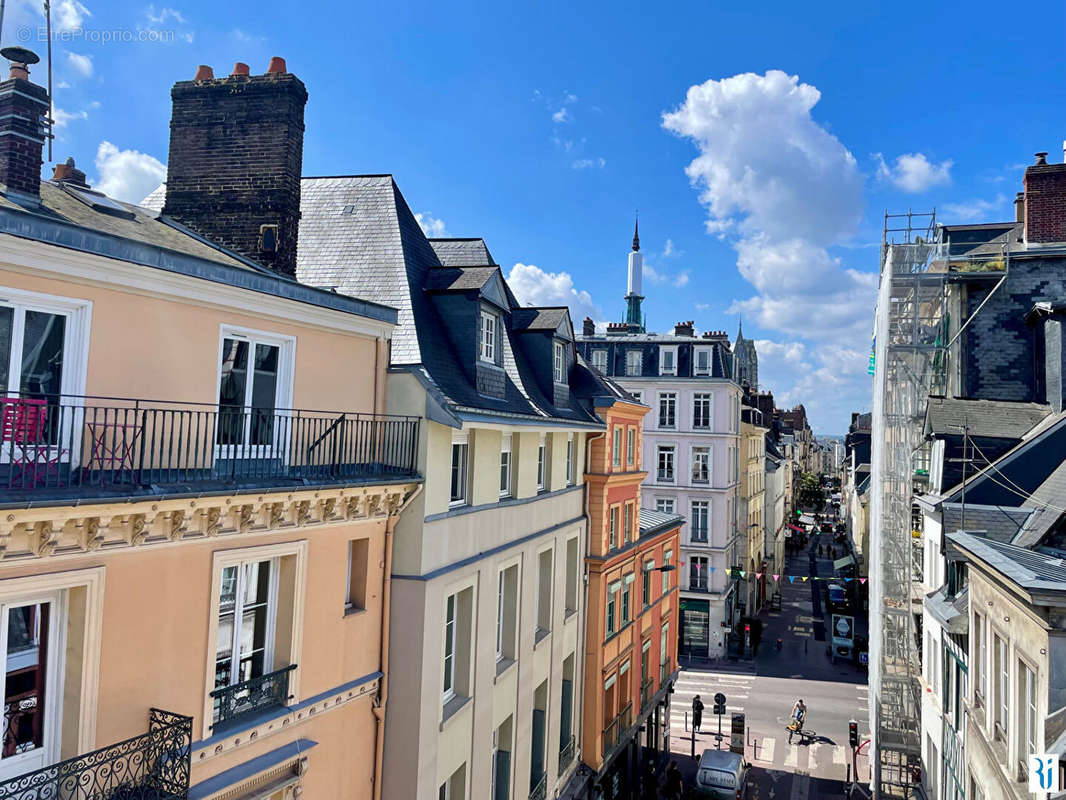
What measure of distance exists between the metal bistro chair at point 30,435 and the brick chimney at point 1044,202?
26226 mm

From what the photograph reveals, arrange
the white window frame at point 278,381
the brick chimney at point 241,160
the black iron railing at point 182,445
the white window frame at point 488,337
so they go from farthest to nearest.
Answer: the white window frame at point 488,337 → the brick chimney at point 241,160 → the white window frame at point 278,381 → the black iron railing at point 182,445

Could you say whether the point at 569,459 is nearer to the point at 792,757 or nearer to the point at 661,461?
the point at 792,757

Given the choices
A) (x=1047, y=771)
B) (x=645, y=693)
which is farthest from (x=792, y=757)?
(x=1047, y=771)

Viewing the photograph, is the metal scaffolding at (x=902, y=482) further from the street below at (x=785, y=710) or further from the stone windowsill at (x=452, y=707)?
the stone windowsill at (x=452, y=707)

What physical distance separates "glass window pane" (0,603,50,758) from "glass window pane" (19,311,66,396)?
2174 mm

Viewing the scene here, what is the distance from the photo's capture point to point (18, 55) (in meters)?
8.92

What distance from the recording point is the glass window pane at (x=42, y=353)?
728 centimetres

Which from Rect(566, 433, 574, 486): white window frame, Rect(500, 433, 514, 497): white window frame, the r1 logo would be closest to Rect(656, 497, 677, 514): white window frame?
Rect(566, 433, 574, 486): white window frame

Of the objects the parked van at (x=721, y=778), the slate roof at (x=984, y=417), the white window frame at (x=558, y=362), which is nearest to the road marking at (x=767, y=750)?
the parked van at (x=721, y=778)

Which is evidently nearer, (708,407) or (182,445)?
(182,445)

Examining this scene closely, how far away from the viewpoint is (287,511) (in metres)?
9.49

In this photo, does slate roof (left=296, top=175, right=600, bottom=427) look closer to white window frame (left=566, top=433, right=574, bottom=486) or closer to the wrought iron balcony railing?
white window frame (left=566, top=433, right=574, bottom=486)

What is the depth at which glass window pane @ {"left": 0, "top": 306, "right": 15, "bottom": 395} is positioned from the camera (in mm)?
7035

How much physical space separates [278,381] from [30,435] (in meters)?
3.41
